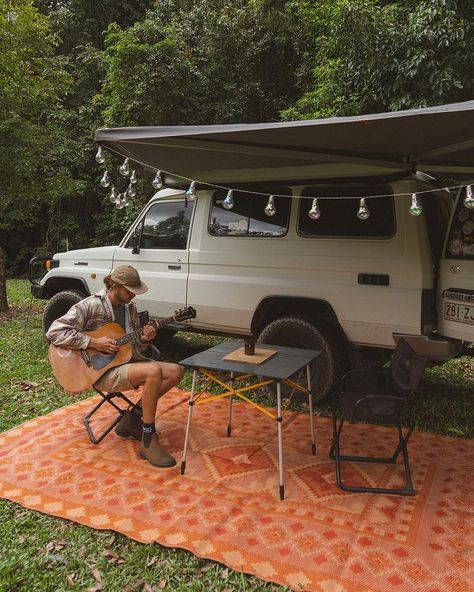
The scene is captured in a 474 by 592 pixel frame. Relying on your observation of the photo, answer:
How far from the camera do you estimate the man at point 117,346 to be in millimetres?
3301

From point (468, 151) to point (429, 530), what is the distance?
266 cm

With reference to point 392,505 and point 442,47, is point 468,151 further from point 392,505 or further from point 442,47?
point 442,47

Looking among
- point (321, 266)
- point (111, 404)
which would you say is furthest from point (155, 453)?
point (321, 266)

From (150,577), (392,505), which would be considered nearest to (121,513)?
(150,577)

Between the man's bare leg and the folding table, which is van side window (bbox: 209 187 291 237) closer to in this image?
the folding table

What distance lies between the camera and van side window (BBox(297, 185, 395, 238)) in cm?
407

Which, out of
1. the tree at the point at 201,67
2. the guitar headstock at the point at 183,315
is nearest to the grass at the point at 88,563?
the guitar headstock at the point at 183,315

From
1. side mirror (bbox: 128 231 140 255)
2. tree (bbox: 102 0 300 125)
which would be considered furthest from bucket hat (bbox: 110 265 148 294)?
tree (bbox: 102 0 300 125)

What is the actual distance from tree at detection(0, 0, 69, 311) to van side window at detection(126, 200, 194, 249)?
364cm

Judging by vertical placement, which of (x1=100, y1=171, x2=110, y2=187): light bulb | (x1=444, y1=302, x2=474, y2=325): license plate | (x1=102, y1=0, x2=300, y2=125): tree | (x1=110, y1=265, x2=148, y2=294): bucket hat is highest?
(x1=102, y1=0, x2=300, y2=125): tree

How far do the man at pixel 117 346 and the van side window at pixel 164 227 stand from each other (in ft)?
5.41

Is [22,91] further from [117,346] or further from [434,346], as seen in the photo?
[434,346]

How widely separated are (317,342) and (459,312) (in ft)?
4.01

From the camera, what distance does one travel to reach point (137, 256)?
17.7 feet
